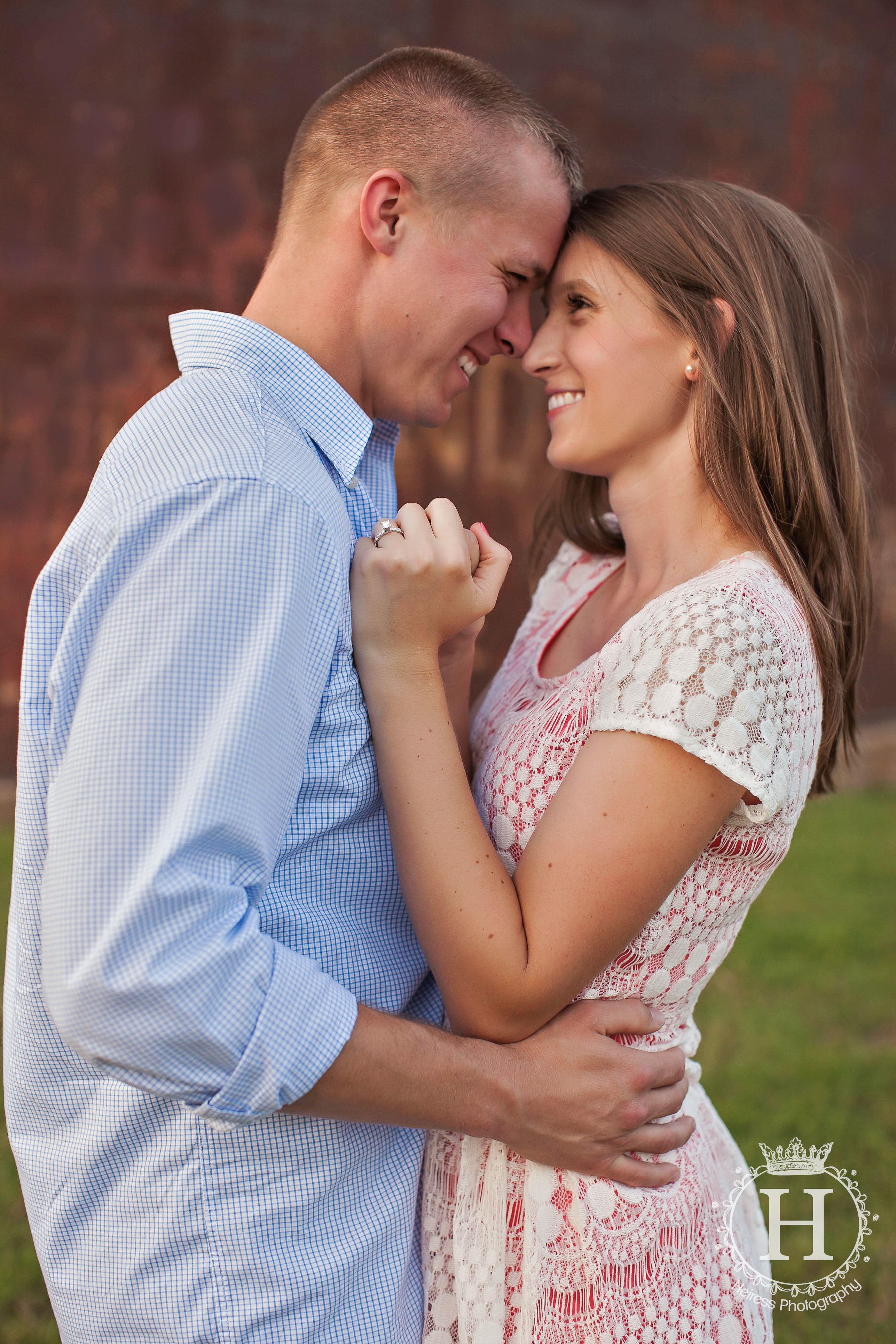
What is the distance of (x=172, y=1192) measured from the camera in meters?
1.35

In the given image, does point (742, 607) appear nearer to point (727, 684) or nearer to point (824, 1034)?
point (727, 684)

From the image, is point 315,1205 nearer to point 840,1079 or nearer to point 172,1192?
point 172,1192

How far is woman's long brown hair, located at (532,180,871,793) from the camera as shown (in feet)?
5.96

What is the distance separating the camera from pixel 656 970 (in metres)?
1.64

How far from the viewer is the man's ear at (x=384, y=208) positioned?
1.64 meters

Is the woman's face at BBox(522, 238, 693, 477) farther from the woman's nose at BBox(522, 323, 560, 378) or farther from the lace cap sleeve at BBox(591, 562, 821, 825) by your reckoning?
the lace cap sleeve at BBox(591, 562, 821, 825)

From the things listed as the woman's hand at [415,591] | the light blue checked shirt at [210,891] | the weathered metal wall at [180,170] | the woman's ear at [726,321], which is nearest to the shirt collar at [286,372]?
the light blue checked shirt at [210,891]

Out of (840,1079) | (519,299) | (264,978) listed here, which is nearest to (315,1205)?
(264,978)

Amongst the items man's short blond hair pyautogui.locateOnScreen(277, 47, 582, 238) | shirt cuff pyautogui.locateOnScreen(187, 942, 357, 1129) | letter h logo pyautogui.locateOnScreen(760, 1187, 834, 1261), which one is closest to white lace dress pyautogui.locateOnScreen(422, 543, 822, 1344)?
shirt cuff pyautogui.locateOnScreen(187, 942, 357, 1129)

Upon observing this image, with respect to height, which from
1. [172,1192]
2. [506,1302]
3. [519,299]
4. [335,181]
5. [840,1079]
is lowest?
[840,1079]

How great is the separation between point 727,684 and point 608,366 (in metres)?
0.72

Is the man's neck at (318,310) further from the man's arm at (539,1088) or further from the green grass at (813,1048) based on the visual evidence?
the green grass at (813,1048)

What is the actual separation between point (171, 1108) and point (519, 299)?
1.38 metres

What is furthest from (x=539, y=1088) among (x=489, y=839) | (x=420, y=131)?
(x=420, y=131)
